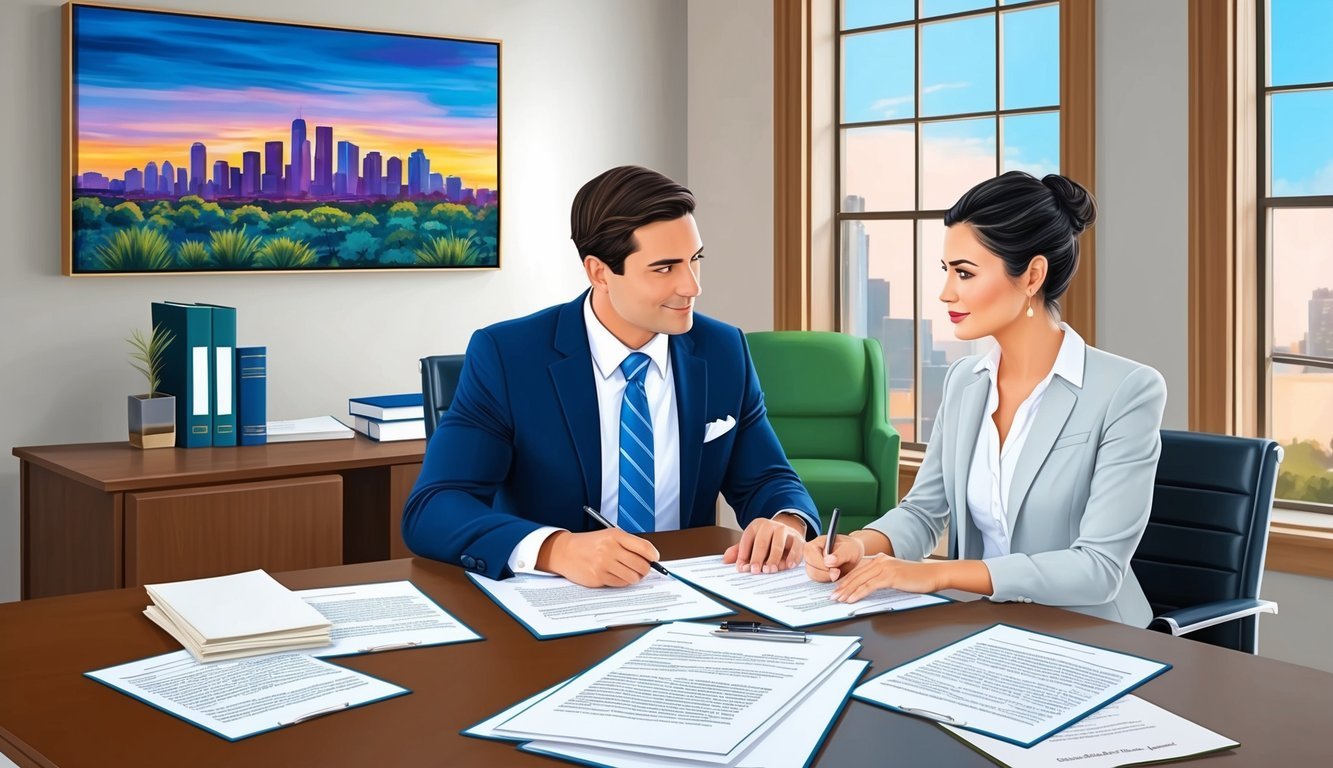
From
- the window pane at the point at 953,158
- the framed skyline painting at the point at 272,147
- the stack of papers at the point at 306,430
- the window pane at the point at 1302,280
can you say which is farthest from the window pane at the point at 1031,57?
the stack of papers at the point at 306,430

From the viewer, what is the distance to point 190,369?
3.48 metres

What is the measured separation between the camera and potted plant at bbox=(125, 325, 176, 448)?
350cm

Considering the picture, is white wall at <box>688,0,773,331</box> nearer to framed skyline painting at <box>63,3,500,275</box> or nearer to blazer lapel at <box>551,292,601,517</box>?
framed skyline painting at <box>63,3,500,275</box>

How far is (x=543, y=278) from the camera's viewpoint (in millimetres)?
4660

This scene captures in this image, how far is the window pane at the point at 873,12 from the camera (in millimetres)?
4594

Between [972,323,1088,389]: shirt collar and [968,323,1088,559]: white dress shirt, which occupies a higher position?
[972,323,1088,389]: shirt collar

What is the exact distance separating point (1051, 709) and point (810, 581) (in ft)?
1.94

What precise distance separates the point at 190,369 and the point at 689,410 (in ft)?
5.94

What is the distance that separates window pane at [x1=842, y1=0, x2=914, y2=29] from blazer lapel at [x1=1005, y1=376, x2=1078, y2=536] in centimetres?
283

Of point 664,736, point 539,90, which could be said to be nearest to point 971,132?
point 539,90

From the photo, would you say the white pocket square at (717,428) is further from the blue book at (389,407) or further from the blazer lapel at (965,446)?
the blue book at (389,407)

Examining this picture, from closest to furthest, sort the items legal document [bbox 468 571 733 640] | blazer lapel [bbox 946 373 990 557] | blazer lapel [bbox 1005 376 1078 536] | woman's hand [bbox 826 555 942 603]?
legal document [bbox 468 571 733 640] < woman's hand [bbox 826 555 942 603] < blazer lapel [bbox 1005 376 1078 536] < blazer lapel [bbox 946 373 990 557]

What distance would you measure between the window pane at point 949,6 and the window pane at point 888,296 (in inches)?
29.7

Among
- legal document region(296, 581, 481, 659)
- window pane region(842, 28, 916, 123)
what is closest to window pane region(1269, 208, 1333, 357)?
window pane region(842, 28, 916, 123)
